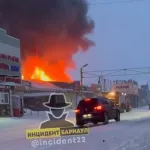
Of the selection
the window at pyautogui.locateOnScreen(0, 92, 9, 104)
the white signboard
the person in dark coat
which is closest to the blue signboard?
the window at pyautogui.locateOnScreen(0, 92, 9, 104)

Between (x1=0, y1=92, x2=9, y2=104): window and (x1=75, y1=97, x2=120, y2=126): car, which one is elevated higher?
(x1=0, y1=92, x2=9, y2=104): window

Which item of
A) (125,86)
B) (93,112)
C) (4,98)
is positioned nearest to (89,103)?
(93,112)

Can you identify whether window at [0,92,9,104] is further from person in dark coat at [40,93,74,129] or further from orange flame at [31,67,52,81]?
orange flame at [31,67,52,81]

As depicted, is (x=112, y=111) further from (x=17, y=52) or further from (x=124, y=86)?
(x=124, y=86)

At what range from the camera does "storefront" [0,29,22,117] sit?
34.8m

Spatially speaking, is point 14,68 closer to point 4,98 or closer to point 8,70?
point 8,70

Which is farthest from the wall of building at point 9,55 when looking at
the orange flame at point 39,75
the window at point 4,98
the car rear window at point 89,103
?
the orange flame at point 39,75

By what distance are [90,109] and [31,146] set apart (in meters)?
11.0

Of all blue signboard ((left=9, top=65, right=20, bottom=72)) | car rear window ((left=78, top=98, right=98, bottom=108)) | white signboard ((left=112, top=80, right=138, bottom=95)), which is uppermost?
blue signboard ((left=9, top=65, right=20, bottom=72))

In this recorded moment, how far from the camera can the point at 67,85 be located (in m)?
65.2

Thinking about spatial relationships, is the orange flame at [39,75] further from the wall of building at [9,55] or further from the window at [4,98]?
the window at [4,98]

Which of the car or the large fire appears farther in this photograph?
the large fire

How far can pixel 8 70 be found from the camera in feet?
117

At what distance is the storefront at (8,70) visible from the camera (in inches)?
1371
